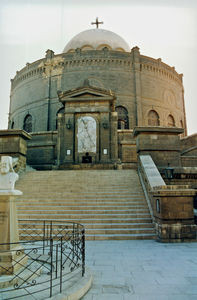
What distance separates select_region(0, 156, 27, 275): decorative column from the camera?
3848mm

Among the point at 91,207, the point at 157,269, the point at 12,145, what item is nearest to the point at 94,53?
the point at 12,145

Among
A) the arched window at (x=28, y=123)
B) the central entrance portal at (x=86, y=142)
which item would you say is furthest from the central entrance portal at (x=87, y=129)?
the arched window at (x=28, y=123)

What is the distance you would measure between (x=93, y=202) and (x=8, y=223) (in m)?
5.55

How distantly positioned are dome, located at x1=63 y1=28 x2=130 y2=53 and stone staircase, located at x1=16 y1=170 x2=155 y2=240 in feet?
92.5

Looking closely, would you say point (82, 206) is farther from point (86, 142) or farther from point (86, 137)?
point (86, 137)

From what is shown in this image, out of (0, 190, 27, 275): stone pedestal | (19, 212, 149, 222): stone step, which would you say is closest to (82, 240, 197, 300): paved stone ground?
(0, 190, 27, 275): stone pedestal

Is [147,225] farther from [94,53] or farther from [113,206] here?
[94,53]

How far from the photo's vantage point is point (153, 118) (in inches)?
1204

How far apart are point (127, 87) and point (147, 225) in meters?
24.3

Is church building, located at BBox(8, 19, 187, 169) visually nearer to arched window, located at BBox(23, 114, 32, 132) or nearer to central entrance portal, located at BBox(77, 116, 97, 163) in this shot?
arched window, located at BBox(23, 114, 32, 132)

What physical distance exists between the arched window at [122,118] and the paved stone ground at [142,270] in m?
22.4

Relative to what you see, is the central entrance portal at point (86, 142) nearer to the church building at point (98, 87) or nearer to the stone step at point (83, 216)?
the church building at point (98, 87)

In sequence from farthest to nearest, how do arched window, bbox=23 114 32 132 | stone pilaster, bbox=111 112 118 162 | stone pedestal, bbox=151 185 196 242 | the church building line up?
arched window, bbox=23 114 32 132 < the church building < stone pilaster, bbox=111 112 118 162 < stone pedestal, bbox=151 185 196 242

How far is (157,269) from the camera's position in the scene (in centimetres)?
465
